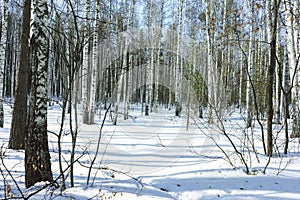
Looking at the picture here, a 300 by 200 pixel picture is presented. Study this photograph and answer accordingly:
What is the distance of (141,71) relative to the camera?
2747 centimetres

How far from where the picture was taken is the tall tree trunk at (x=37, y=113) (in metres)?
3.18

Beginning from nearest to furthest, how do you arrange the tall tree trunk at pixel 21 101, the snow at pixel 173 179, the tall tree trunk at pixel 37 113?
→ the snow at pixel 173 179 → the tall tree trunk at pixel 37 113 → the tall tree trunk at pixel 21 101

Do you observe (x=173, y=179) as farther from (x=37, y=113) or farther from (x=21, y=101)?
(x=21, y=101)

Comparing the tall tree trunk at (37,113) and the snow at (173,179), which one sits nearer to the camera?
the snow at (173,179)

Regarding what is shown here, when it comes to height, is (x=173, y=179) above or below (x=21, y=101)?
below

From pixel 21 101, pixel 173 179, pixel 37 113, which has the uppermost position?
pixel 21 101

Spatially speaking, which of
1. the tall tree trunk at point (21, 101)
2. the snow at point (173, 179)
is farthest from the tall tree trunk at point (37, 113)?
the tall tree trunk at point (21, 101)

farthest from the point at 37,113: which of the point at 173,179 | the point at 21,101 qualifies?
the point at 21,101

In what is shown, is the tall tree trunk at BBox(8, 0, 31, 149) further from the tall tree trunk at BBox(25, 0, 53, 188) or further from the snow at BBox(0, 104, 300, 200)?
the tall tree trunk at BBox(25, 0, 53, 188)

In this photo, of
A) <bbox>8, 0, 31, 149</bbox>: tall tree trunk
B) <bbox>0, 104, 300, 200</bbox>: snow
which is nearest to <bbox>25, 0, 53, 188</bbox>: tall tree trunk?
<bbox>0, 104, 300, 200</bbox>: snow

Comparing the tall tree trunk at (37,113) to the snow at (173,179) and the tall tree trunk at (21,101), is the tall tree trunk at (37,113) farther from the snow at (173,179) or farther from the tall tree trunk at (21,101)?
the tall tree trunk at (21,101)

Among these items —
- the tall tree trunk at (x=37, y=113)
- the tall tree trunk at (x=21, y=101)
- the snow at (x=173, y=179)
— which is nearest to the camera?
the snow at (x=173, y=179)

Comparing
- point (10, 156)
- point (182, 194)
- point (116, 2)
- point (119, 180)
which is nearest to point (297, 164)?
Answer: point (182, 194)

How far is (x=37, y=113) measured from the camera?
320 cm
